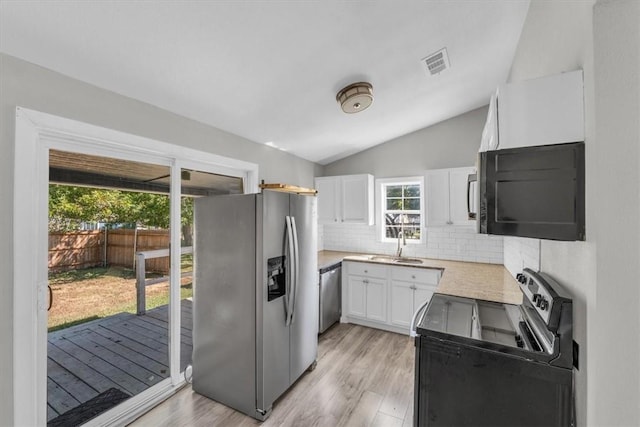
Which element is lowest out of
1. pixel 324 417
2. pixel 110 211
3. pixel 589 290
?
pixel 324 417

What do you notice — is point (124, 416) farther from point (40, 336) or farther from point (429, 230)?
point (429, 230)

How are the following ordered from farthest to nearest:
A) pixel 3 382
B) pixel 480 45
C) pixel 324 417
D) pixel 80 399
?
pixel 480 45 → pixel 324 417 → pixel 80 399 → pixel 3 382

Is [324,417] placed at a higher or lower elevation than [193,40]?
lower

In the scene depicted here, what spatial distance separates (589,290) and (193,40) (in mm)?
2170

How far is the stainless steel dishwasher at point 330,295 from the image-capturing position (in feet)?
10.6

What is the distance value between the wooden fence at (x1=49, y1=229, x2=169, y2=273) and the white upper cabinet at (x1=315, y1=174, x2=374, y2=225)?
239cm

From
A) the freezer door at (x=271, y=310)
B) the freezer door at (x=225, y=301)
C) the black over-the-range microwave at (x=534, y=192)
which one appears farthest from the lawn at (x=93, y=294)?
the black over-the-range microwave at (x=534, y=192)

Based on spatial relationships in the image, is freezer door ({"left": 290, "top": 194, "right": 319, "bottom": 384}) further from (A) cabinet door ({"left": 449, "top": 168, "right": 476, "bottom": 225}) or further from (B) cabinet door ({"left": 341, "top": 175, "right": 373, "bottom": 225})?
(A) cabinet door ({"left": 449, "top": 168, "right": 476, "bottom": 225})

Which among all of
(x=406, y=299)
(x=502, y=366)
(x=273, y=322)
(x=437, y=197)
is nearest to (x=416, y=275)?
(x=406, y=299)

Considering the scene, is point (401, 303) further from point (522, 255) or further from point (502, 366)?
point (502, 366)

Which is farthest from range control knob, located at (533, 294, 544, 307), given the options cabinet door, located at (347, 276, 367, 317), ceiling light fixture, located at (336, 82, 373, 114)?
cabinet door, located at (347, 276, 367, 317)

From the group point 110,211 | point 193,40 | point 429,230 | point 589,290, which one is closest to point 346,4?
point 193,40

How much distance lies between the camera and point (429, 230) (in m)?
3.72

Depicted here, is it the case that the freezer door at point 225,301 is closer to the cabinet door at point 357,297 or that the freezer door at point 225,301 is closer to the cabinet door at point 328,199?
the cabinet door at point 357,297
